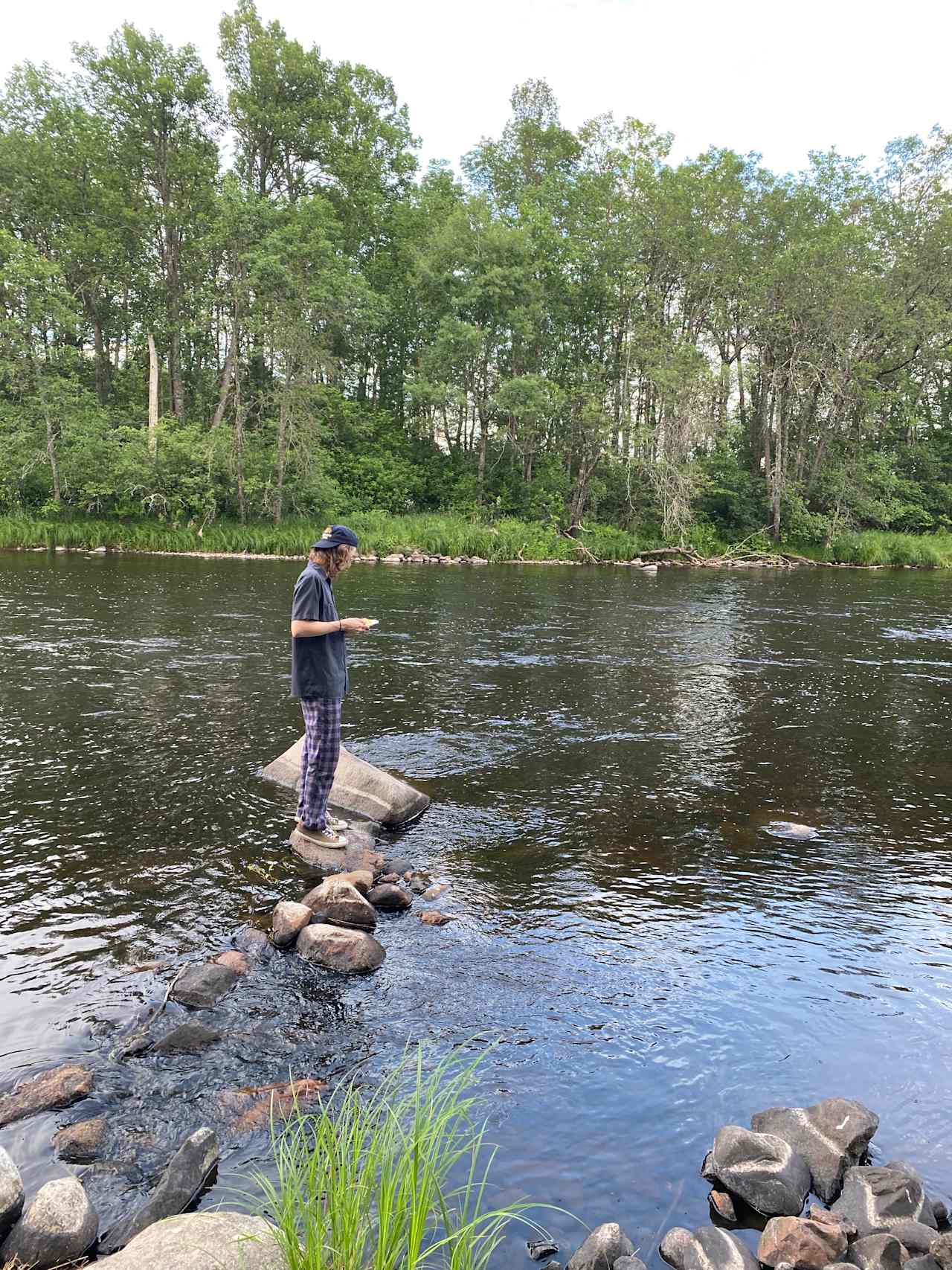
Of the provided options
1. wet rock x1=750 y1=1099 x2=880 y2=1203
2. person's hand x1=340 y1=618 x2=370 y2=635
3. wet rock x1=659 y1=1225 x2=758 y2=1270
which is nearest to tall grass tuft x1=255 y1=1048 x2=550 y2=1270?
wet rock x1=659 y1=1225 x2=758 y2=1270

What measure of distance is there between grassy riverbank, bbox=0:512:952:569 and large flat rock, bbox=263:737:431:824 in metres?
26.2

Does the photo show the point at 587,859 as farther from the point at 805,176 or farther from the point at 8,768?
the point at 805,176

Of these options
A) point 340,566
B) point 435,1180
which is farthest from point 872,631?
point 435,1180

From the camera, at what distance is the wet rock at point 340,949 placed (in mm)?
4715

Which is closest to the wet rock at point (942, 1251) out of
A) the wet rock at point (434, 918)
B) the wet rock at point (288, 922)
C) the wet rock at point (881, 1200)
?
the wet rock at point (881, 1200)

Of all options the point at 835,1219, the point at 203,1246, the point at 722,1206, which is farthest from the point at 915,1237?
the point at 203,1246

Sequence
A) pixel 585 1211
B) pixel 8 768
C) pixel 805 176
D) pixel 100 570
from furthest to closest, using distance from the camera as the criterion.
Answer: pixel 805 176, pixel 100 570, pixel 8 768, pixel 585 1211

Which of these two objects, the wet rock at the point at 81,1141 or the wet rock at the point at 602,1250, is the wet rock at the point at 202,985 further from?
the wet rock at the point at 602,1250

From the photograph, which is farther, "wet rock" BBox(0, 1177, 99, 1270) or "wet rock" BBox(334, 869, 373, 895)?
"wet rock" BBox(334, 869, 373, 895)

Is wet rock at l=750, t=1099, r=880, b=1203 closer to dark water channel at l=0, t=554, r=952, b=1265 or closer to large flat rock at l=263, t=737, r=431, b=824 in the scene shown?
dark water channel at l=0, t=554, r=952, b=1265

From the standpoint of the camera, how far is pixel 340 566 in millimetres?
6207

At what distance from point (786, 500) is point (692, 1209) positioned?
41.2 m

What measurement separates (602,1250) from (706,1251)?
378 millimetres

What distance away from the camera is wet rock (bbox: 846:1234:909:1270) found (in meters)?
2.81
